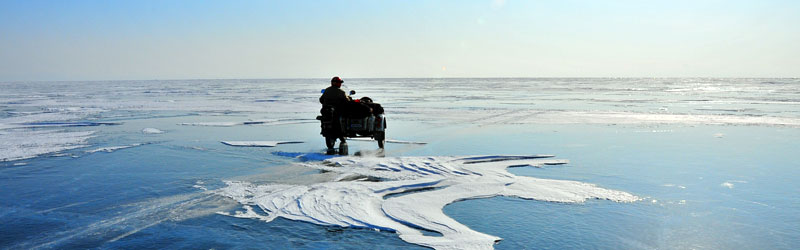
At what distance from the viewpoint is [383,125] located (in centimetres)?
1212

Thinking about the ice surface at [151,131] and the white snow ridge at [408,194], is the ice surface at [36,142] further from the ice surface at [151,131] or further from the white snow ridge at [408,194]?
the white snow ridge at [408,194]

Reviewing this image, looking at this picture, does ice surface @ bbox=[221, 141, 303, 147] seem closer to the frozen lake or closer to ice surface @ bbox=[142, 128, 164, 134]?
the frozen lake

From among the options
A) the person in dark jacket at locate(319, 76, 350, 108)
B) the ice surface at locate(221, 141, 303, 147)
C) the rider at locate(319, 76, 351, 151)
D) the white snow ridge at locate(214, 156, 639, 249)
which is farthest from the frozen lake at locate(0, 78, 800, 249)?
the person in dark jacket at locate(319, 76, 350, 108)

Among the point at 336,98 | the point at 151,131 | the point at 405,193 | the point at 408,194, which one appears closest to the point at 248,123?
the point at 151,131

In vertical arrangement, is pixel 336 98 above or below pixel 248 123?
above

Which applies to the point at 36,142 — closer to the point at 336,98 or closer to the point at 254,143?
the point at 254,143

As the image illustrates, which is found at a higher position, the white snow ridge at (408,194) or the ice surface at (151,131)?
the white snow ridge at (408,194)

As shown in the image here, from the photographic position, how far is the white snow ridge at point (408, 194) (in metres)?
5.61

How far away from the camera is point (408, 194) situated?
7137 millimetres

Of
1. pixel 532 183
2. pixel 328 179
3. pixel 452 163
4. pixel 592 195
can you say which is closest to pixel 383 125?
pixel 452 163

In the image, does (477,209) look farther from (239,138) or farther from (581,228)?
(239,138)

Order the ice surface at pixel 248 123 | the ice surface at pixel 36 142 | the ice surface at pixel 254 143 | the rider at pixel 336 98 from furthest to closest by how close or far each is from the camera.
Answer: the ice surface at pixel 248 123 < the ice surface at pixel 254 143 < the rider at pixel 336 98 < the ice surface at pixel 36 142

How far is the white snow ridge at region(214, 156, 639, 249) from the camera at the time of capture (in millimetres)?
5605

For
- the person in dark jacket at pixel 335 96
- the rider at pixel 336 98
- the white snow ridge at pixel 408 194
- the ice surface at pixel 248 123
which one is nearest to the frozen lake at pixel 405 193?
the white snow ridge at pixel 408 194
